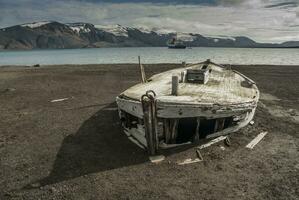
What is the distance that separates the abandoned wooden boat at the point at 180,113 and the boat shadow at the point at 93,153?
0.56 m

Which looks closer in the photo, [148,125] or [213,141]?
[148,125]

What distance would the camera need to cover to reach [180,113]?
11234 millimetres

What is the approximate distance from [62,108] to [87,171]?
9304 mm

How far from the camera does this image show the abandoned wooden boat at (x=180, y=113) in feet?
36.7

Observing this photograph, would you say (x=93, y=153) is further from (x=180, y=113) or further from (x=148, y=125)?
(x=180, y=113)

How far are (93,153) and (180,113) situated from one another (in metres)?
3.50

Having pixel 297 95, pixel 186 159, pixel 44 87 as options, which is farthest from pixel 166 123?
pixel 44 87

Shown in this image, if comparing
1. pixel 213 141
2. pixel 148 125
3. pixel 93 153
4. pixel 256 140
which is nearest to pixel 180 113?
pixel 148 125

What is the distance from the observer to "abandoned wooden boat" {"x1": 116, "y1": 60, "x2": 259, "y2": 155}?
36.7 ft

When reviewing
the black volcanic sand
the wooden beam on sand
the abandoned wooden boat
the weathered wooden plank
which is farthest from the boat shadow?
the wooden beam on sand

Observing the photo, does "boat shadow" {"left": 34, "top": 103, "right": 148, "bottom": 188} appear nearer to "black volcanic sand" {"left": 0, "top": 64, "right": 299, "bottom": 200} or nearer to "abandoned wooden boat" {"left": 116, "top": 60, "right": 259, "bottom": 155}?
"black volcanic sand" {"left": 0, "top": 64, "right": 299, "bottom": 200}

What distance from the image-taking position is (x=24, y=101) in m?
21.4

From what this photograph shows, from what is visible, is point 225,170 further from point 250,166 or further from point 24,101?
point 24,101

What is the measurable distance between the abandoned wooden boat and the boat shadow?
1.84ft
